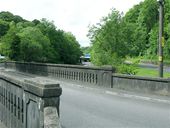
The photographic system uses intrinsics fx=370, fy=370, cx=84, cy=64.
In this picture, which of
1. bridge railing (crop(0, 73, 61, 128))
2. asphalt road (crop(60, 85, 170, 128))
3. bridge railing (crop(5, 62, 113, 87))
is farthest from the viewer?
bridge railing (crop(5, 62, 113, 87))

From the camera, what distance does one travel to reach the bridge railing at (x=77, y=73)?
19.0 m

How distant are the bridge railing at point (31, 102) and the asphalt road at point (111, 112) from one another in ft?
7.53

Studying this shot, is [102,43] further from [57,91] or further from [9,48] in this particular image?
[57,91]

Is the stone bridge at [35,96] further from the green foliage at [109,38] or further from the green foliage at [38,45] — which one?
the green foliage at [38,45]

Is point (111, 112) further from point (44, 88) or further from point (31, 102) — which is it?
point (44, 88)

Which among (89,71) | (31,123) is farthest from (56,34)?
(31,123)

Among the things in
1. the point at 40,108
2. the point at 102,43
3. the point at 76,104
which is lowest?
the point at 76,104

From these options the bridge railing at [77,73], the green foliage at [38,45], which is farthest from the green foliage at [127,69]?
the green foliage at [38,45]

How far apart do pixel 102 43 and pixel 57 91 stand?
79.6 feet

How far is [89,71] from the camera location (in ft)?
67.4

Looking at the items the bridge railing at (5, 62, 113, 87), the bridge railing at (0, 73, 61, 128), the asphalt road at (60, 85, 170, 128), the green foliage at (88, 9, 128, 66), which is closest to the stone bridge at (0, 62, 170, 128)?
the bridge railing at (0, 73, 61, 128)

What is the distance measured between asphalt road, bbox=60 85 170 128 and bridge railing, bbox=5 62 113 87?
2.78 meters

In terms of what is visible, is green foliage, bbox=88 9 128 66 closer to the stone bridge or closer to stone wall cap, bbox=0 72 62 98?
the stone bridge

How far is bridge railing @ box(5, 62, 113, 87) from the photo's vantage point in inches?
749
